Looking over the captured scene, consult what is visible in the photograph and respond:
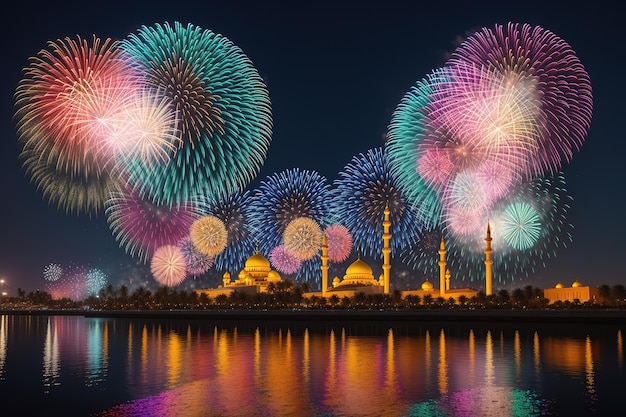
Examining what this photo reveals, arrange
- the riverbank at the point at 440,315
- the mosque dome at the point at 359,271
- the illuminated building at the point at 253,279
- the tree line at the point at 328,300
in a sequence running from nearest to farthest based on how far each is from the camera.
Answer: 1. the riverbank at the point at 440,315
2. the tree line at the point at 328,300
3. the mosque dome at the point at 359,271
4. the illuminated building at the point at 253,279

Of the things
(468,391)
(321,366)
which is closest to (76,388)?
(321,366)

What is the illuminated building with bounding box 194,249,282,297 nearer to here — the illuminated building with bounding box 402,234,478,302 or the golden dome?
the golden dome

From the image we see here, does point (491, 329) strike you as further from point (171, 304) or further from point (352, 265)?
point (171, 304)

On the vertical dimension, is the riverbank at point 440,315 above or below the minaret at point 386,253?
below

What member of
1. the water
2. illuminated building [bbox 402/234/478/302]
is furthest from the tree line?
the water

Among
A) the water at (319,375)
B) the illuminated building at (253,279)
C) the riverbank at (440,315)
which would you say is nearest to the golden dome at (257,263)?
the illuminated building at (253,279)

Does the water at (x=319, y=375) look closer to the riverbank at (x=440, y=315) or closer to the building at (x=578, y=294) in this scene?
the riverbank at (x=440, y=315)

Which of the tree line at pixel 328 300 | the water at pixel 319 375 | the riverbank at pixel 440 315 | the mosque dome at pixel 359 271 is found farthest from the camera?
the mosque dome at pixel 359 271

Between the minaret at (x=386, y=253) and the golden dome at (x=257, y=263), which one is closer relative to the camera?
the minaret at (x=386, y=253)
